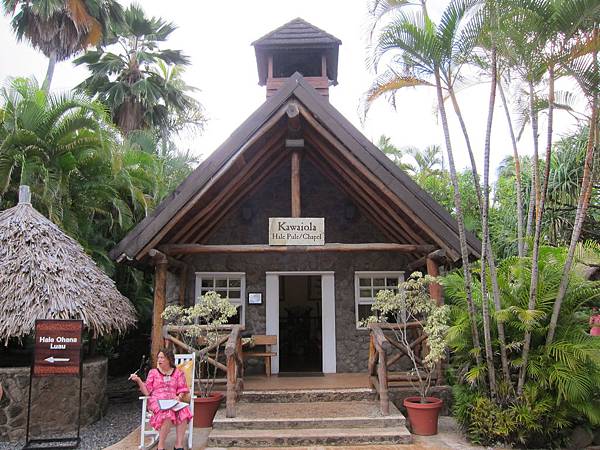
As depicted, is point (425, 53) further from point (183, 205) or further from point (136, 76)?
point (136, 76)

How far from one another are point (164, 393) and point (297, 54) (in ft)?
28.7

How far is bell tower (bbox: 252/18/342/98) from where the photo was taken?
37.5 feet

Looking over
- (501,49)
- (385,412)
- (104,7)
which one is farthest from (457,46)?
(104,7)

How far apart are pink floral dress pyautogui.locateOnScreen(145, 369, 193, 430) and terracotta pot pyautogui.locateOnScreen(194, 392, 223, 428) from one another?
3.46 ft

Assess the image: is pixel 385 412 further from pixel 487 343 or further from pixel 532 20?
pixel 532 20

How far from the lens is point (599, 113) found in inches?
253

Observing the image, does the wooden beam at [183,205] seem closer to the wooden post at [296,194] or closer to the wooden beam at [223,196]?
the wooden beam at [223,196]

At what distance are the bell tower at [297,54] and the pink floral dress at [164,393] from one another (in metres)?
7.24

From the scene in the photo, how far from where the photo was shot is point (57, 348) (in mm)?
6812

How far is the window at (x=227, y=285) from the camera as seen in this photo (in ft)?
33.1

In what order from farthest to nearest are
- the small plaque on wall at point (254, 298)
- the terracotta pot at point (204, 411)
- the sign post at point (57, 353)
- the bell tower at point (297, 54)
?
the bell tower at point (297, 54)
the small plaque on wall at point (254, 298)
the terracotta pot at point (204, 411)
the sign post at point (57, 353)

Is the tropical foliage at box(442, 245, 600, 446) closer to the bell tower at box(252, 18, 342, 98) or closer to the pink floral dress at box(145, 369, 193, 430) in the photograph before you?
the pink floral dress at box(145, 369, 193, 430)

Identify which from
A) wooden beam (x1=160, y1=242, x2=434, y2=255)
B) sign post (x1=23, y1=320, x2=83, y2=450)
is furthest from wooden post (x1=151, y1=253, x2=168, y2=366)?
sign post (x1=23, y1=320, x2=83, y2=450)

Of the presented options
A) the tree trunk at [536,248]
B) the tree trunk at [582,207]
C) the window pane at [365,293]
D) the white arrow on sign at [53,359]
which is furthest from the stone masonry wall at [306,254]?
the tree trunk at [582,207]
